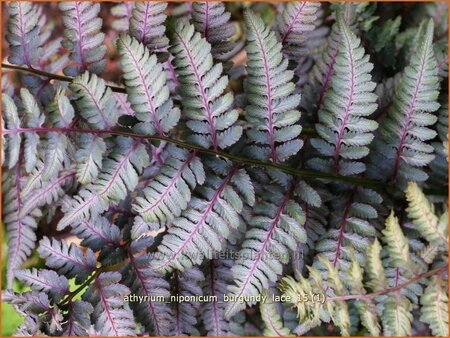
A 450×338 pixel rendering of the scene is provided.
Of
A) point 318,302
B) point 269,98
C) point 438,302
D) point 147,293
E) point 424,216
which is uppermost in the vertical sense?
point 269,98

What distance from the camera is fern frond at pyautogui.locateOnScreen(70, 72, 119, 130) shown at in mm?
1068

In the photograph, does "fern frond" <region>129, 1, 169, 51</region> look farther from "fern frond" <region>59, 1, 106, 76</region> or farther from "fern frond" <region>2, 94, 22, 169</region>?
"fern frond" <region>2, 94, 22, 169</region>

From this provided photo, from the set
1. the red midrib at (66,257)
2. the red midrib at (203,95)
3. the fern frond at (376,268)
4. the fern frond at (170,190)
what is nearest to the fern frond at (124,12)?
the red midrib at (203,95)

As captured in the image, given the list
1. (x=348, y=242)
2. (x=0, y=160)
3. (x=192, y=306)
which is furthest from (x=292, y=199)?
(x=0, y=160)

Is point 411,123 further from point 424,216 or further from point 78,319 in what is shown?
point 78,319

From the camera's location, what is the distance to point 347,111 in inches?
44.9

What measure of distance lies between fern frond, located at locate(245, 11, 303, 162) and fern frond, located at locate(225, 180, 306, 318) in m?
0.12

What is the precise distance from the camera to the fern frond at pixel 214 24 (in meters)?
1.14

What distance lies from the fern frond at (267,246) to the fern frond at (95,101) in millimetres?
395

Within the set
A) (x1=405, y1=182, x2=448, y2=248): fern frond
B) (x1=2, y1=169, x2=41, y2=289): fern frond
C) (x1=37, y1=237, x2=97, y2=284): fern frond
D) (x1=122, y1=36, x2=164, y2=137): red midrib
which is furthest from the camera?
(x1=2, y1=169, x2=41, y2=289): fern frond

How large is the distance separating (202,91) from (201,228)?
0.30 m

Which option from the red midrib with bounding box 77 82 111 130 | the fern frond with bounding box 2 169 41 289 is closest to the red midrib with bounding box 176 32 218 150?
the red midrib with bounding box 77 82 111 130

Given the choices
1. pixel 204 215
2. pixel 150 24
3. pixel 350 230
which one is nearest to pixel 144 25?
pixel 150 24

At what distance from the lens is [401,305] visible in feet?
3.16
